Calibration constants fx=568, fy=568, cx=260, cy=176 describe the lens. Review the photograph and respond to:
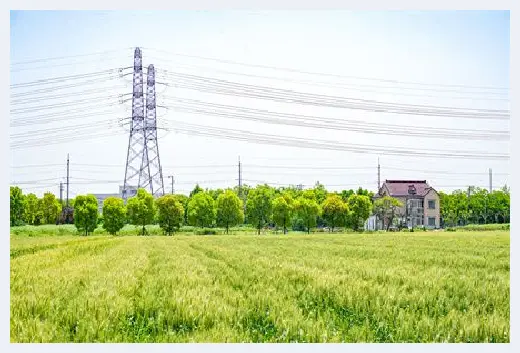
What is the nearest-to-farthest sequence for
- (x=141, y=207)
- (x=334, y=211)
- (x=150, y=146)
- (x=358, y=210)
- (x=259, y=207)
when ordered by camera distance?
(x=150, y=146) → (x=141, y=207) → (x=358, y=210) → (x=334, y=211) → (x=259, y=207)

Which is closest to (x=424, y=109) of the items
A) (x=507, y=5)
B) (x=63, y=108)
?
(x=507, y=5)

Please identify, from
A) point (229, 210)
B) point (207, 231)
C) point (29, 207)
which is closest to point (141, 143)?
point (29, 207)

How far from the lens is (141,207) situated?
42.1ft

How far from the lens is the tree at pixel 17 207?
8.26 meters

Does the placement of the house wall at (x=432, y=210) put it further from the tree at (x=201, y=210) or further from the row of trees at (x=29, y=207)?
the tree at (x=201, y=210)

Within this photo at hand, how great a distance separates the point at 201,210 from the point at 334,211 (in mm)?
9464

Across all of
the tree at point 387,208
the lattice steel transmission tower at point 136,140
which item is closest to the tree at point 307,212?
the tree at point 387,208

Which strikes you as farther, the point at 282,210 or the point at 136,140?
the point at 282,210

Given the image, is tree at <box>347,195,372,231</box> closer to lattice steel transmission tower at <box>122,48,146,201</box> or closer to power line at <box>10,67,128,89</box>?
lattice steel transmission tower at <box>122,48,146,201</box>

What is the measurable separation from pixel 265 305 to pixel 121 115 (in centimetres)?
474

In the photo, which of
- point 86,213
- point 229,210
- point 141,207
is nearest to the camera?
point 86,213

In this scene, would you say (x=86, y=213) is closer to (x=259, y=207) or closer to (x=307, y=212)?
(x=307, y=212)

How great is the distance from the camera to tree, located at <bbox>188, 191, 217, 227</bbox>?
1031 inches

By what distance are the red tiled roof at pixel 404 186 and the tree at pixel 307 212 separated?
12116 mm
